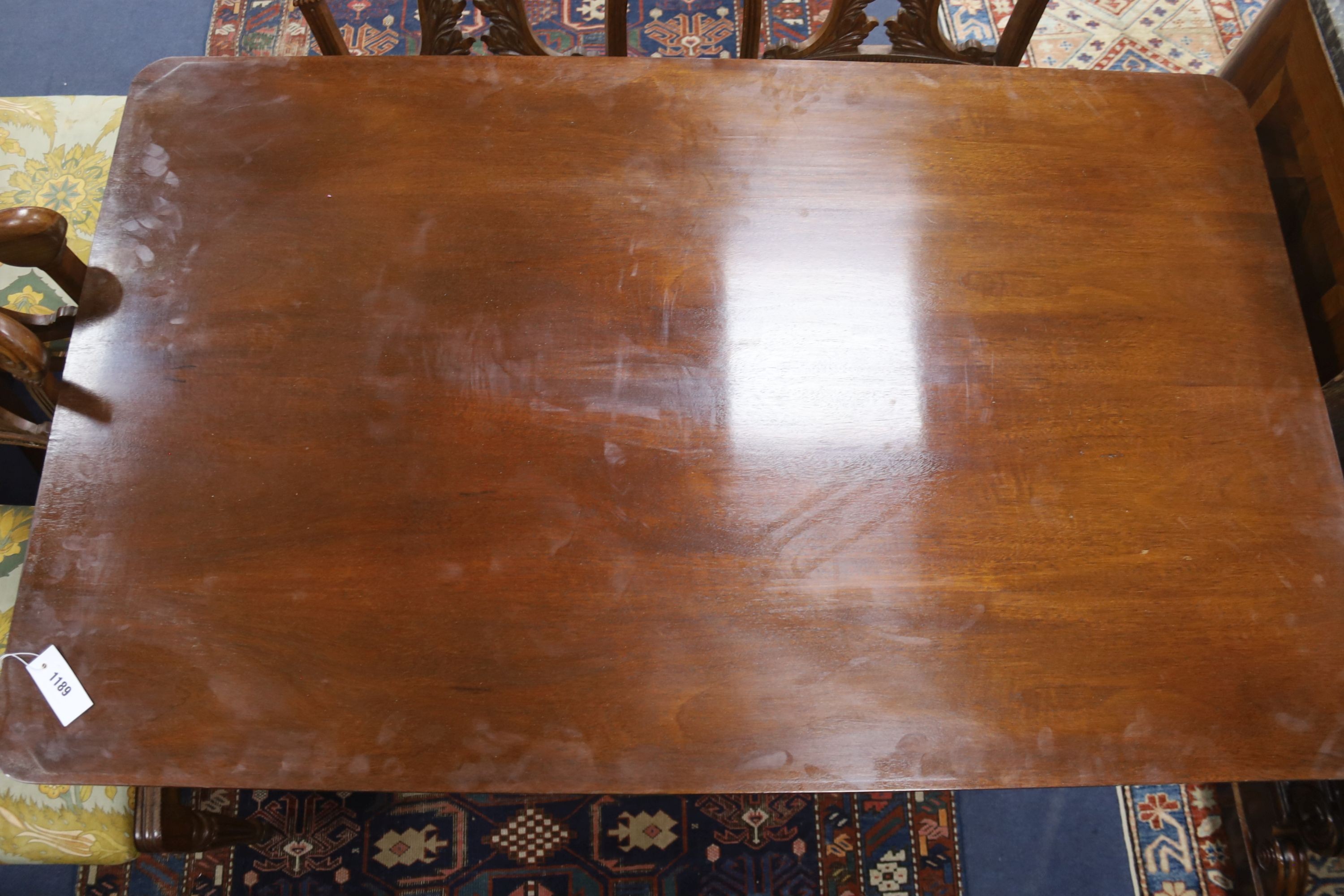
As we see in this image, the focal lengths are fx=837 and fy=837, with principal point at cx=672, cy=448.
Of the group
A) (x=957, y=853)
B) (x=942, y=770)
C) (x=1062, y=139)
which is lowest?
(x=957, y=853)

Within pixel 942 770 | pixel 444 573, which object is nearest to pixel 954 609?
pixel 942 770

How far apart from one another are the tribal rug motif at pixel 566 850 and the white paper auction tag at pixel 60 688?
71cm

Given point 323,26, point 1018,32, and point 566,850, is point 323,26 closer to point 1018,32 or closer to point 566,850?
point 1018,32

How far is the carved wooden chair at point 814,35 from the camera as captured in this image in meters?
1.30

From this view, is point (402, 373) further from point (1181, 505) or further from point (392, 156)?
point (1181, 505)

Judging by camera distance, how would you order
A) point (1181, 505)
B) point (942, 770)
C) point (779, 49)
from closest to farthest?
point (942, 770) → point (1181, 505) → point (779, 49)

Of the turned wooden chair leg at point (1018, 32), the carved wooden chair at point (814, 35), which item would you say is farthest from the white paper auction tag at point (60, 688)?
the turned wooden chair leg at point (1018, 32)

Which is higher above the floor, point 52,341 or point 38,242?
point 38,242

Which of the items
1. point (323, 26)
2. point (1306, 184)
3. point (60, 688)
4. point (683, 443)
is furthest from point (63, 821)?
point (1306, 184)

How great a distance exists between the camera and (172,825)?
3.79ft

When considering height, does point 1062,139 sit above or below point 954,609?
above

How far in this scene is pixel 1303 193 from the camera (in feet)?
4.01

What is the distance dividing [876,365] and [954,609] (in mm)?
317

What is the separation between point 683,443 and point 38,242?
2.79ft
